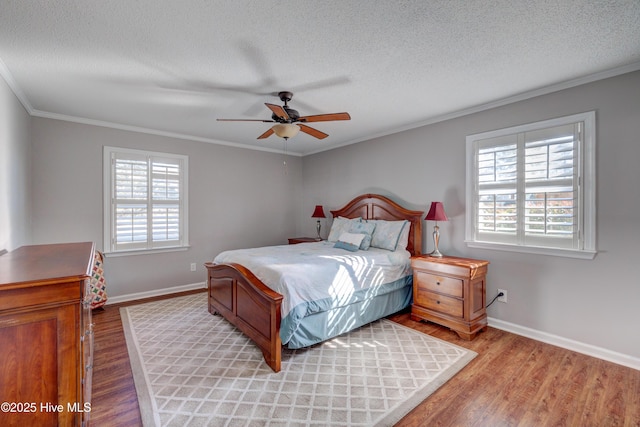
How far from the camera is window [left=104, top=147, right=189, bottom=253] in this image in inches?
159

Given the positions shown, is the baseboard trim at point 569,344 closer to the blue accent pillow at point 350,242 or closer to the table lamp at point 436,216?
the table lamp at point 436,216

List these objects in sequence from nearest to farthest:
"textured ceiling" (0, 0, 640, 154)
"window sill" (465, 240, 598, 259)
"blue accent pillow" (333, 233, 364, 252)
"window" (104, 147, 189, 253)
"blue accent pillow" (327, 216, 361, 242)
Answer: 1. "textured ceiling" (0, 0, 640, 154)
2. "window sill" (465, 240, 598, 259)
3. "blue accent pillow" (333, 233, 364, 252)
4. "window" (104, 147, 189, 253)
5. "blue accent pillow" (327, 216, 361, 242)

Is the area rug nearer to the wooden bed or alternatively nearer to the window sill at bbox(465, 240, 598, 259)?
the wooden bed

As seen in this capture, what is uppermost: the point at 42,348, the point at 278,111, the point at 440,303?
the point at 278,111

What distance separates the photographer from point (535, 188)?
9.66ft

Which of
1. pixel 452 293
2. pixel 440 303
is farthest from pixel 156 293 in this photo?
pixel 452 293

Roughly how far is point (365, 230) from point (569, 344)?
2.42 metres

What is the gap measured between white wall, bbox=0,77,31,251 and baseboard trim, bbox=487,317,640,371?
4832 mm

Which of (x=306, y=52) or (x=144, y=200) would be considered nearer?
(x=306, y=52)

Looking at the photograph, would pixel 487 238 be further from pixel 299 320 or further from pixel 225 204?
pixel 225 204

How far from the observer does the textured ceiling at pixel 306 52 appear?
1.74 metres

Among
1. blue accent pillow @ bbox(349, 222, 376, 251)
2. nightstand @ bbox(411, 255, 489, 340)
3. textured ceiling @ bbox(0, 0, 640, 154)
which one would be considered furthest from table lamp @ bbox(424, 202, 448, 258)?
textured ceiling @ bbox(0, 0, 640, 154)

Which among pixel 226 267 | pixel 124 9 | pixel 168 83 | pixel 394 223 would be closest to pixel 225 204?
pixel 226 267

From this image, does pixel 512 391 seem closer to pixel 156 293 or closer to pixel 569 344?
pixel 569 344
